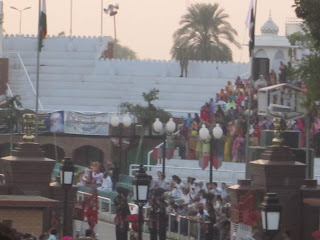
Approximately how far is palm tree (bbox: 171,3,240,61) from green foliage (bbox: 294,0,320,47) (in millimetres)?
49004

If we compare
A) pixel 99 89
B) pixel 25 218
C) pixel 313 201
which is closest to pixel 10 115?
pixel 99 89

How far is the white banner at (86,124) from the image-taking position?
46625mm

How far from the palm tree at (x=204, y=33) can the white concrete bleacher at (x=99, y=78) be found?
32.4 feet

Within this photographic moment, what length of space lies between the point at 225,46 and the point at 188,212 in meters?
44.7

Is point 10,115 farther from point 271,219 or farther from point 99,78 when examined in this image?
point 271,219

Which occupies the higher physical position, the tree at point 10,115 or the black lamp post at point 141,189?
the tree at point 10,115

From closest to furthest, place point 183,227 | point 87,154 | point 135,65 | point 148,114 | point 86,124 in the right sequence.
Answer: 1. point 183,227
2. point 148,114
3. point 86,124
4. point 87,154
5. point 135,65

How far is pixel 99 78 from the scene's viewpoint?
5672 cm

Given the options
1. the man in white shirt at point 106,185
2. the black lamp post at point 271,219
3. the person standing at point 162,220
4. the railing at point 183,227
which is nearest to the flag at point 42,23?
the man in white shirt at point 106,185

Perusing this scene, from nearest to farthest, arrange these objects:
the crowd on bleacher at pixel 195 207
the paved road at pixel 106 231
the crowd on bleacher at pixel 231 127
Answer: the crowd on bleacher at pixel 195 207
the paved road at pixel 106 231
the crowd on bleacher at pixel 231 127

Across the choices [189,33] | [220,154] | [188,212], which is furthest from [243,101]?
[189,33]

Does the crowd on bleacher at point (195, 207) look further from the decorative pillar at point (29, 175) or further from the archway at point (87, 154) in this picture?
the archway at point (87, 154)

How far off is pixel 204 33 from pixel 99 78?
586 inches

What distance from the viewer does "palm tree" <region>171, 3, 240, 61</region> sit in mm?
70250
